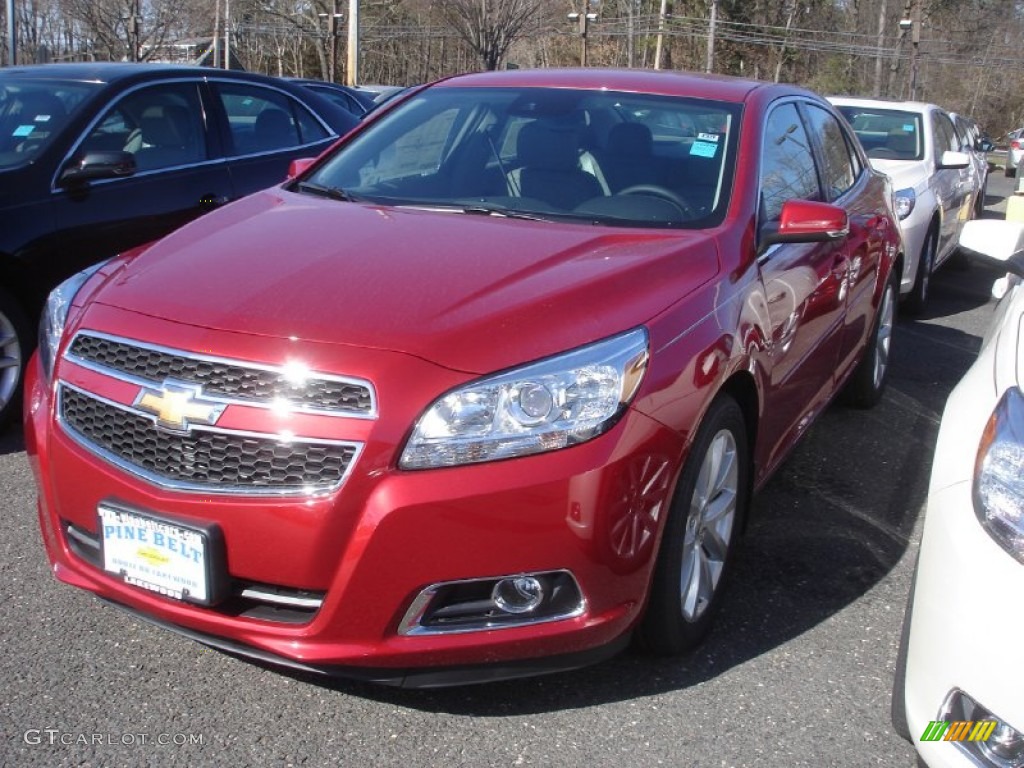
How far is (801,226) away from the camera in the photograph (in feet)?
11.1

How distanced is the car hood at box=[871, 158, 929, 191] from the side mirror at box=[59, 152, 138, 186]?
530 centimetres

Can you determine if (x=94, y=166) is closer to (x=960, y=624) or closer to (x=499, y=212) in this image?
(x=499, y=212)

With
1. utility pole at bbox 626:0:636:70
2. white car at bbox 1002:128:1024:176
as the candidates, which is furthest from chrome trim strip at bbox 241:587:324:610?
utility pole at bbox 626:0:636:70

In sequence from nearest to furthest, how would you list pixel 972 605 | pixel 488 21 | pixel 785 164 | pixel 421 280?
pixel 972 605 < pixel 421 280 < pixel 785 164 < pixel 488 21

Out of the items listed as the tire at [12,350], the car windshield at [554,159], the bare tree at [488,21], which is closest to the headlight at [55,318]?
the car windshield at [554,159]

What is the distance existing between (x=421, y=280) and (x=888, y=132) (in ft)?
23.9

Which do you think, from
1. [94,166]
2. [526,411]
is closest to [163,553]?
[526,411]

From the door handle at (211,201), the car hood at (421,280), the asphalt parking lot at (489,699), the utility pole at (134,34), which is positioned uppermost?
the utility pole at (134,34)

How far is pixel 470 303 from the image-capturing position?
2.67m

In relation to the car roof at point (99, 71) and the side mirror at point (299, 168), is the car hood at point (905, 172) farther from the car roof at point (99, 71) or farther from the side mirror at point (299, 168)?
the side mirror at point (299, 168)

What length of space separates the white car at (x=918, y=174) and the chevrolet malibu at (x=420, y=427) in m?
4.66

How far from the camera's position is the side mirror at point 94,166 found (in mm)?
5047

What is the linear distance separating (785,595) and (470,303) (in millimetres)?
1551

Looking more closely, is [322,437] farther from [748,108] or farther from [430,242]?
[748,108]
